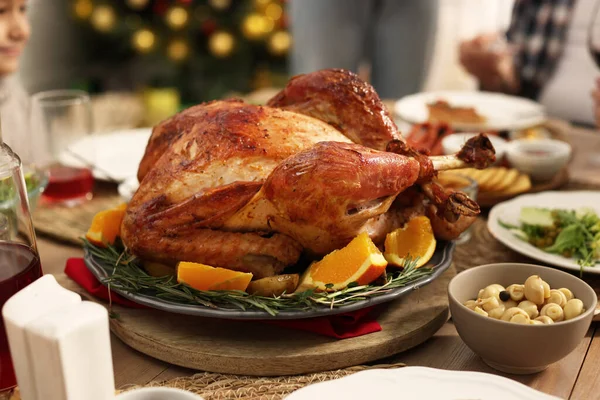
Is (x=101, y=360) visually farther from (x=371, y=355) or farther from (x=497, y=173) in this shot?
(x=497, y=173)

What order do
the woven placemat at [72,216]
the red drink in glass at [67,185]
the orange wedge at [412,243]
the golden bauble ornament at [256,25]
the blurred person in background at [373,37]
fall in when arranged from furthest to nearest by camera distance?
1. the golden bauble ornament at [256,25]
2. the blurred person in background at [373,37]
3. the red drink in glass at [67,185]
4. the woven placemat at [72,216]
5. the orange wedge at [412,243]

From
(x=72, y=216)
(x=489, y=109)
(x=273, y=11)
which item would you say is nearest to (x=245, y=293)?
(x=72, y=216)

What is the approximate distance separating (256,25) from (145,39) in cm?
82

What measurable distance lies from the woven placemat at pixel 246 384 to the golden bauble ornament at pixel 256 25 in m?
3.66

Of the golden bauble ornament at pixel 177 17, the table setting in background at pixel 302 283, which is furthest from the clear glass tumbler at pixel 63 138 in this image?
the golden bauble ornament at pixel 177 17

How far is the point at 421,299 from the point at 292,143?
0.44 m

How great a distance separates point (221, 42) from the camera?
464 cm

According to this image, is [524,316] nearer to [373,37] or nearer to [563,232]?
[563,232]

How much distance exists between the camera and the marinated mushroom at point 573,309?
117cm

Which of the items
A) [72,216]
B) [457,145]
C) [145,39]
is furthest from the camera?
[145,39]

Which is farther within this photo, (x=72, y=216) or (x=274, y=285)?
(x=72, y=216)

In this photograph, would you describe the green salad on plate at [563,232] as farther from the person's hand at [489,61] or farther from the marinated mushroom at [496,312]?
the person's hand at [489,61]

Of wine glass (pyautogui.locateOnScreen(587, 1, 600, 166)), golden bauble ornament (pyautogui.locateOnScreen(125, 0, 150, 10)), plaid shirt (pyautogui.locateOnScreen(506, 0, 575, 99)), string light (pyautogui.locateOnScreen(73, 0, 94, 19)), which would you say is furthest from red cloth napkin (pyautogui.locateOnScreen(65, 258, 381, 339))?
string light (pyautogui.locateOnScreen(73, 0, 94, 19))

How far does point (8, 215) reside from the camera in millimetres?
1140
